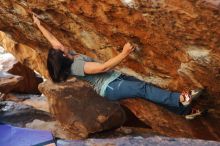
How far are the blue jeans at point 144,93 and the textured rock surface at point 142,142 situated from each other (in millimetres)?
487

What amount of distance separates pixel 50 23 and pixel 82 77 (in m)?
1.45

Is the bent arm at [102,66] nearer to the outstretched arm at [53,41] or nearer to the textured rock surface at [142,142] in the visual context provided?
the outstretched arm at [53,41]

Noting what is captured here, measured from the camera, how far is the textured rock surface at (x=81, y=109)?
293 inches

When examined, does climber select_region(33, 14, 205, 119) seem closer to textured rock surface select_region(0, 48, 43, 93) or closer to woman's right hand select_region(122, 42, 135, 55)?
woman's right hand select_region(122, 42, 135, 55)

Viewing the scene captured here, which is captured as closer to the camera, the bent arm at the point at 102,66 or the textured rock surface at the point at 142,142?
the bent arm at the point at 102,66

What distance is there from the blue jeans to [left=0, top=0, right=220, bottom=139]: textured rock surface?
1.46 ft

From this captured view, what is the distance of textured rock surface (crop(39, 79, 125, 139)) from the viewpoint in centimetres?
745

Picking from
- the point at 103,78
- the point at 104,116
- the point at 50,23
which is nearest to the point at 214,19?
the point at 103,78

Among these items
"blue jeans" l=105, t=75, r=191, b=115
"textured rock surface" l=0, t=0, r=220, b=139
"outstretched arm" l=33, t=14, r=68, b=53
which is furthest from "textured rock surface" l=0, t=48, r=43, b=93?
"blue jeans" l=105, t=75, r=191, b=115

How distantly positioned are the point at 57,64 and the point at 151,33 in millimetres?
1785

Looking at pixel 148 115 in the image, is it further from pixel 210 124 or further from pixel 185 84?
pixel 185 84

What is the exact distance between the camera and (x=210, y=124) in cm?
785

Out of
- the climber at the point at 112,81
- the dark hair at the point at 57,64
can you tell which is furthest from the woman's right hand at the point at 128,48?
the dark hair at the point at 57,64

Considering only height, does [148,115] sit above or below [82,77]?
below
